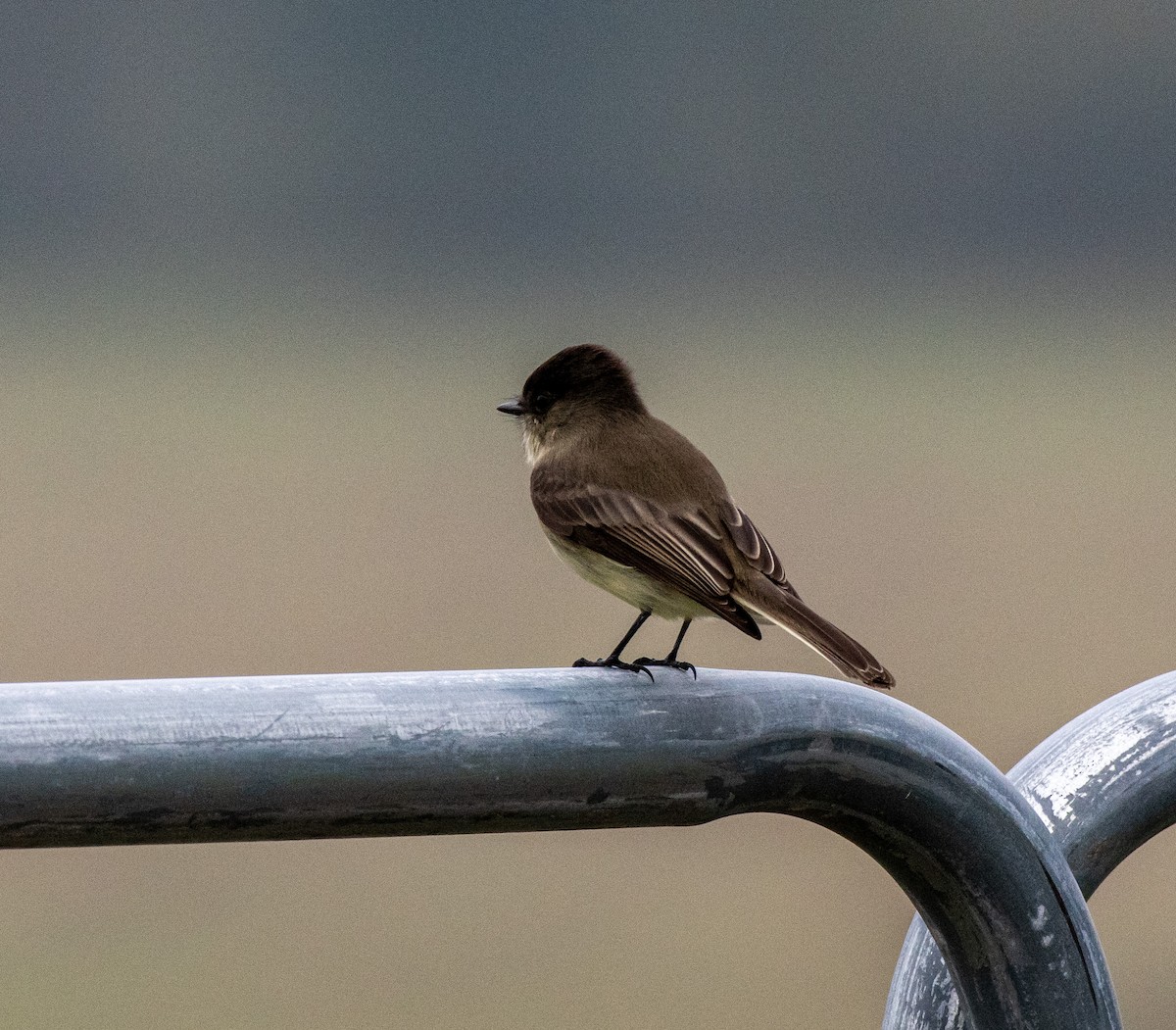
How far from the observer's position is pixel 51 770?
1.04m

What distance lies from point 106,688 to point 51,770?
2.7 inches

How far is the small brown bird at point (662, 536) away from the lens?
106 inches

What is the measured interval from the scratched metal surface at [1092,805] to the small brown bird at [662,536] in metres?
1.02

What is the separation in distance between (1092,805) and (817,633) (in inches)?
48.4

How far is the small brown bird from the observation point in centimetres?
268

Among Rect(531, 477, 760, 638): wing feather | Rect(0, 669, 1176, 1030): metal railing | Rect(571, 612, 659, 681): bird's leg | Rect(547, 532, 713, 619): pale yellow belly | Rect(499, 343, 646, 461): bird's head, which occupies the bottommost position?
Rect(0, 669, 1176, 1030): metal railing

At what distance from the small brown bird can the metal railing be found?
1.06 m

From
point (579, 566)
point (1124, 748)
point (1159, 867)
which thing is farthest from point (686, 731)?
point (1159, 867)

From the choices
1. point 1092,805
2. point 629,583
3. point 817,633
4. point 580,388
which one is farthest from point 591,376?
point 1092,805

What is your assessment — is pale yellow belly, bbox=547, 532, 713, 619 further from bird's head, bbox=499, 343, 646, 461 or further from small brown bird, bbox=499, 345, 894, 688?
bird's head, bbox=499, 343, 646, 461

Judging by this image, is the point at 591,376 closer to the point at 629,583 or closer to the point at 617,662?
the point at 629,583

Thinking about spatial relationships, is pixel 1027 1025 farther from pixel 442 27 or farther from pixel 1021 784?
pixel 442 27

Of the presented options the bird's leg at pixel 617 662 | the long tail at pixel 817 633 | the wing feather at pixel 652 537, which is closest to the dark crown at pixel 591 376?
the wing feather at pixel 652 537

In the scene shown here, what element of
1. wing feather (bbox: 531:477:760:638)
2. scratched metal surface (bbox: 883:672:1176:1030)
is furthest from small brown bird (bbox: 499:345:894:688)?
scratched metal surface (bbox: 883:672:1176:1030)
